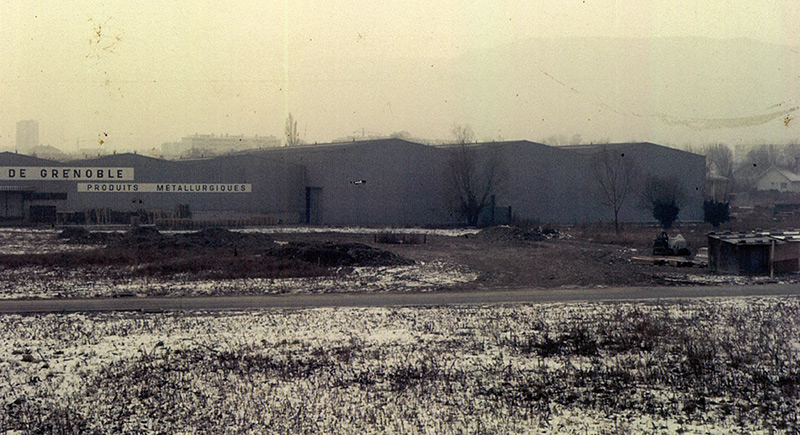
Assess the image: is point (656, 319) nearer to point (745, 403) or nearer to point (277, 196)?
point (745, 403)

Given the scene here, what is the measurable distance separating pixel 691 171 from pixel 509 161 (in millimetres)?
16581

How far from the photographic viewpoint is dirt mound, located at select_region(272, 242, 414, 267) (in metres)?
26.1

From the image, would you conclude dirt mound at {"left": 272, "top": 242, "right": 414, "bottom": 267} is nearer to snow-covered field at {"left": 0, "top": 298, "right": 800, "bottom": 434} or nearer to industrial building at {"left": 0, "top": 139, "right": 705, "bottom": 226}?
snow-covered field at {"left": 0, "top": 298, "right": 800, "bottom": 434}

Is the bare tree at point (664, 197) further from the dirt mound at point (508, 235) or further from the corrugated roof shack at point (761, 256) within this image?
the corrugated roof shack at point (761, 256)

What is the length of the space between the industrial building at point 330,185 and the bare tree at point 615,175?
0.60 m

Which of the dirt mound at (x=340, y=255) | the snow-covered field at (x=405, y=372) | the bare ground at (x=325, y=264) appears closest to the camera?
the snow-covered field at (x=405, y=372)

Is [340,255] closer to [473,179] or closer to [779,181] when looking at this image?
[473,179]

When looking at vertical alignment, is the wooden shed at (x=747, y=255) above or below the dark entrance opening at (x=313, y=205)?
below

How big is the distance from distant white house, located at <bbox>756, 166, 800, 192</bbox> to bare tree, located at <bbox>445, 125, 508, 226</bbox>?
64389 mm

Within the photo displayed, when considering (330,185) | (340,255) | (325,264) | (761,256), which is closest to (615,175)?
(330,185)

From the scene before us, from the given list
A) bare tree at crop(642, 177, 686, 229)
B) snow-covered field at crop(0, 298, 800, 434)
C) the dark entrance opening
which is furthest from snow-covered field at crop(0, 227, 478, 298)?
the dark entrance opening

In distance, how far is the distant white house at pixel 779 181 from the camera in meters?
99.2

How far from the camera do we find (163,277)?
2244 cm

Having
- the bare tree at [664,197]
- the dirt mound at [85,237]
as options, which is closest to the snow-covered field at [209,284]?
the dirt mound at [85,237]
